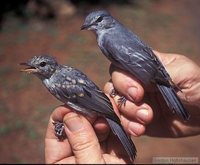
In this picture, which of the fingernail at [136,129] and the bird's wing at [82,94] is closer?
the bird's wing at [82,94]

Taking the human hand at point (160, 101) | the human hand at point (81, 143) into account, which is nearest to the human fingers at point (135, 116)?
the human hand at point (160, 101)

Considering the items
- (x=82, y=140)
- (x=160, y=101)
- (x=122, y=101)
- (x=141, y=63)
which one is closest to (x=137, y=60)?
(x=141, y=63)

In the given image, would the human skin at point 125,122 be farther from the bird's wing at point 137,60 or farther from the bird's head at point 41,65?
the bird's head at point 41,65

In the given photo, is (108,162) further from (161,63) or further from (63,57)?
(63,57)

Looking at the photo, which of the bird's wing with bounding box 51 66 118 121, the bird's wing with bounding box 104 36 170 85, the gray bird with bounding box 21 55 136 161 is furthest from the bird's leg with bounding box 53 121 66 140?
the bird's wing with bounding box 104 36 170 85

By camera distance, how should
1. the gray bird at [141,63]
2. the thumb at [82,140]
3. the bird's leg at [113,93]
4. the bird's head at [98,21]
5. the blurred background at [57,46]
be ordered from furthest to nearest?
the blurred background at [57,46]
the bird's head at [98,21]
the bird's leg at [113,93]
the gray bird at [141,63]
the thumb at [82,140]

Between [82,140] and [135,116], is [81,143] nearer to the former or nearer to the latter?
[82,140]

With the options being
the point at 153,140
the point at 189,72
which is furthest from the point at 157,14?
the point at 189,72
